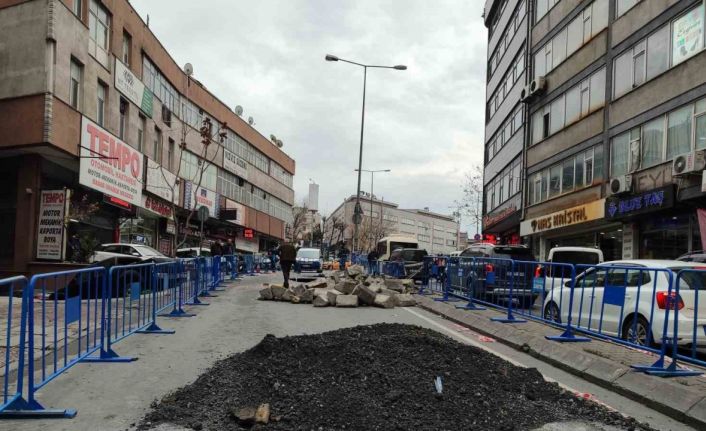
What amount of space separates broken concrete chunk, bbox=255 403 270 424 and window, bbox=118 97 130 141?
23322 millimetres

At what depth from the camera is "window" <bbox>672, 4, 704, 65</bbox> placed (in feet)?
56.0

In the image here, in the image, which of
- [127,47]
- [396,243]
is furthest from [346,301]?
[396,243]

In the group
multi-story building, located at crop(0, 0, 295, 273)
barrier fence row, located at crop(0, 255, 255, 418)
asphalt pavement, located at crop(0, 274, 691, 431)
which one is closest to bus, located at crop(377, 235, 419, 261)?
multi-story building, located at crop(0, 0, 295, 273)

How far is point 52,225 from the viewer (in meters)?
19.3

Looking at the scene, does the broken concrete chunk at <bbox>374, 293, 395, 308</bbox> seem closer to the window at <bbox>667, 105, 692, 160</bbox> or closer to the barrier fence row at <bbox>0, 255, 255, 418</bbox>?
the barrier fence row at <bbox>0, 255, 255, 418</bbox>

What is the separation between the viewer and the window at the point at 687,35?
56.0 ft

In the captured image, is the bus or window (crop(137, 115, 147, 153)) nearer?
window (crop(137, 115, 147, 153))

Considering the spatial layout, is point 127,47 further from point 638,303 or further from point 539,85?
point 638,303

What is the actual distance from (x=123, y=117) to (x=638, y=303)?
23.6 m

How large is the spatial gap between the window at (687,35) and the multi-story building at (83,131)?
1719 centimetres

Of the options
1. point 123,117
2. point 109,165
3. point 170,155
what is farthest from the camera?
point 170,155

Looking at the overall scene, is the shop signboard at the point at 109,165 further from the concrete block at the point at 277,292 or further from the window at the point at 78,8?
the concrete block at the point at 277,292

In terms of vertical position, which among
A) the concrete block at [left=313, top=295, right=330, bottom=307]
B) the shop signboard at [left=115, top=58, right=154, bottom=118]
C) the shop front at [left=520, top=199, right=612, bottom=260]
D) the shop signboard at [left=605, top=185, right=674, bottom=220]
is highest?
the shop signboard at [left=115, top=58, right=154, bottom=118]

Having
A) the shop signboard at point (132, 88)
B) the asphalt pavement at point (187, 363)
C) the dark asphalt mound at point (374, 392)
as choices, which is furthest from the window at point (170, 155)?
the dark asphalt mound at point (374, 392)
